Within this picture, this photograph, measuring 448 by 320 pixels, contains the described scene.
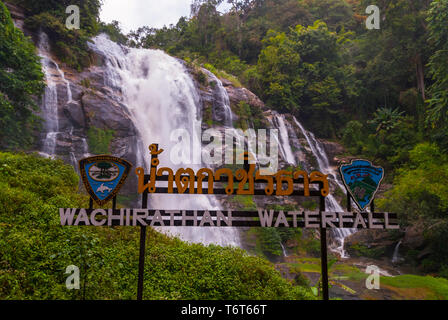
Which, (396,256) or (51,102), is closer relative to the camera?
(396,256)

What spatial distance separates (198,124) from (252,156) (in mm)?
4115

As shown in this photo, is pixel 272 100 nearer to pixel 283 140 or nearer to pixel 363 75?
pixel 283 140

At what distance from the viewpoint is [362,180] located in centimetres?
545

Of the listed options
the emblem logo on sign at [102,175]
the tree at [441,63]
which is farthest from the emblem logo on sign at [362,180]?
the tree at [441,63]

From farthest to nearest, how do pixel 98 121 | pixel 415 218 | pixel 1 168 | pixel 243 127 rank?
1. pixel 243 127
2. pixel 98 121
3. pixel 415 218
4. pixel 1 168

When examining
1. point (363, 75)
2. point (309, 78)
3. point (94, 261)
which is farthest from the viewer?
point (309, 78)

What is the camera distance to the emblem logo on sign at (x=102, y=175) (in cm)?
511

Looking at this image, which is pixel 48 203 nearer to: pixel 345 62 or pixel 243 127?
pixel 243 127

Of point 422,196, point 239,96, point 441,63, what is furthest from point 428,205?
point 239,96

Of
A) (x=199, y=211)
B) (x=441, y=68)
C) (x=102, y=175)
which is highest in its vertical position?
(x=441, y=68)

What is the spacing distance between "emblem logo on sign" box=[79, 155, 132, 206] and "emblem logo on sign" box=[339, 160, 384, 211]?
13.7ft

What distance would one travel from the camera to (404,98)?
20.8 meters

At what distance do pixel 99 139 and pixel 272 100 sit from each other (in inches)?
548

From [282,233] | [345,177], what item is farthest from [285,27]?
[345,177]
